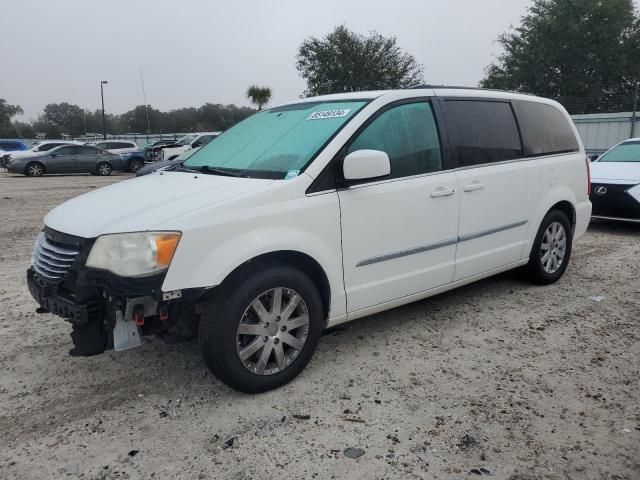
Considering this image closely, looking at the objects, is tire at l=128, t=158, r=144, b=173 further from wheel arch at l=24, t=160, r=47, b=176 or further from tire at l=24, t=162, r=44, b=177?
tire at l=24, t=162, r=44, b=177

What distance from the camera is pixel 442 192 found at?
12.7 ft

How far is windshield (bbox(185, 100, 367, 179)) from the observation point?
11.2 ft

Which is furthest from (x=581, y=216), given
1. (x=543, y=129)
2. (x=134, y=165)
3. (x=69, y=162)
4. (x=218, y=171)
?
(x=134, y=165)

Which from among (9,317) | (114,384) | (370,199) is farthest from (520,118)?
(9,317)

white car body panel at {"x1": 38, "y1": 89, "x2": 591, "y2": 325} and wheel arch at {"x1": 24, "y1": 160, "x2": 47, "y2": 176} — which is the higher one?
wheel arch at {"x1": 24, "y1": 160, "x2": 47, "y2": 176}

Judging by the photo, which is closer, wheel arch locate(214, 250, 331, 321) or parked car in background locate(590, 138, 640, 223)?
wheel arch locate(214, 250, 331, 321)

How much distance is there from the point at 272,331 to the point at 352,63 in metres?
38.0

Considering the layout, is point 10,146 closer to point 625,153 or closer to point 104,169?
point 104,169

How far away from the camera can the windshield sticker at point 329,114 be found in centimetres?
361

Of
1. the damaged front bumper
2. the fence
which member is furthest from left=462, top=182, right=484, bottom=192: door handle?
the fence

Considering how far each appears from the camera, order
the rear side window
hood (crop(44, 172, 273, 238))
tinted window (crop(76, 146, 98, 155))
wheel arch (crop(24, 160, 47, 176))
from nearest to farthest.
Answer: hood (crop(44, 172, 273, 238)) → the rear side window → wheel arch (crop(24, 160, 47, 176)) → tinted window (crop(76, 146, 98, 155))

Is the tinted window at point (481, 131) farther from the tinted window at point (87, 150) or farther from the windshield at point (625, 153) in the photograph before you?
the tinted window at point (87, 150)

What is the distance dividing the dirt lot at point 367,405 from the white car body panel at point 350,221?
401mm

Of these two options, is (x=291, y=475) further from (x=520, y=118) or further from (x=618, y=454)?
(x=520, y=118)
